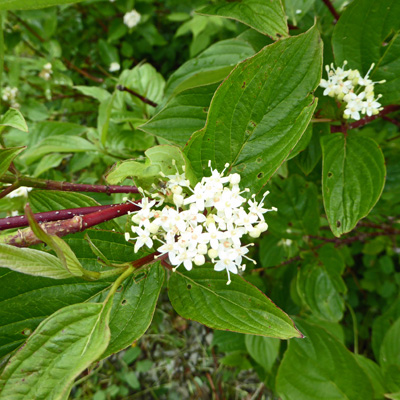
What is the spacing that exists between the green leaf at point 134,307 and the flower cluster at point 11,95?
1563 mm

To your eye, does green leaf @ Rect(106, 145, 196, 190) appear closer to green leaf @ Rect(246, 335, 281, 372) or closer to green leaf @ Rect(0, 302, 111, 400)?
green leaf @ Rect(0, 302, 111, 400)

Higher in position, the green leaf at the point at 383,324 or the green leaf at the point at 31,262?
the green leaf at the point at 31,262

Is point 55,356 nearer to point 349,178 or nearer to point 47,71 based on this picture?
point 349,178

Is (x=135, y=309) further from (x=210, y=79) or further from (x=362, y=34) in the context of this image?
(x=362, y=34)

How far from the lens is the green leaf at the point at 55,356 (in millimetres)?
477

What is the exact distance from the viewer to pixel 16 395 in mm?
479

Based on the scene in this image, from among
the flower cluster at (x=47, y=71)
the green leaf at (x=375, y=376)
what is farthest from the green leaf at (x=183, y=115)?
the flower cluster at (x=47, y=71)

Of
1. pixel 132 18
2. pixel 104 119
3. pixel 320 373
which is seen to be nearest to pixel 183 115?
pixel 104 119

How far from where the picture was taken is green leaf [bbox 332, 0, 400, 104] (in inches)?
33.3

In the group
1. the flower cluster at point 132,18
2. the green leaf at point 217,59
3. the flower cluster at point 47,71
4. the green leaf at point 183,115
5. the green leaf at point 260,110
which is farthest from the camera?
the flower cluster at point 132,18

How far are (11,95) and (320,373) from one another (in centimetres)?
190

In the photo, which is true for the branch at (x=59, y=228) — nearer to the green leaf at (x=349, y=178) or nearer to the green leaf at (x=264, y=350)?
the green leaf at (x=349, y=178)

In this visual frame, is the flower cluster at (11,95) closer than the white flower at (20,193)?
No

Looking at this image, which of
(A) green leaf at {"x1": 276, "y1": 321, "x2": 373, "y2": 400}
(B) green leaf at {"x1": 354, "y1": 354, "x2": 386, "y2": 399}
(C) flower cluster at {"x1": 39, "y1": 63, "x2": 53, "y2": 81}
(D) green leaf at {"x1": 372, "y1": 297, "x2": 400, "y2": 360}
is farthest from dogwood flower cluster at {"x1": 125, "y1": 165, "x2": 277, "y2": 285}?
(C) flower cluster at {"x1": 39, "y1": 63, "x2": 53, "y2": 81}
